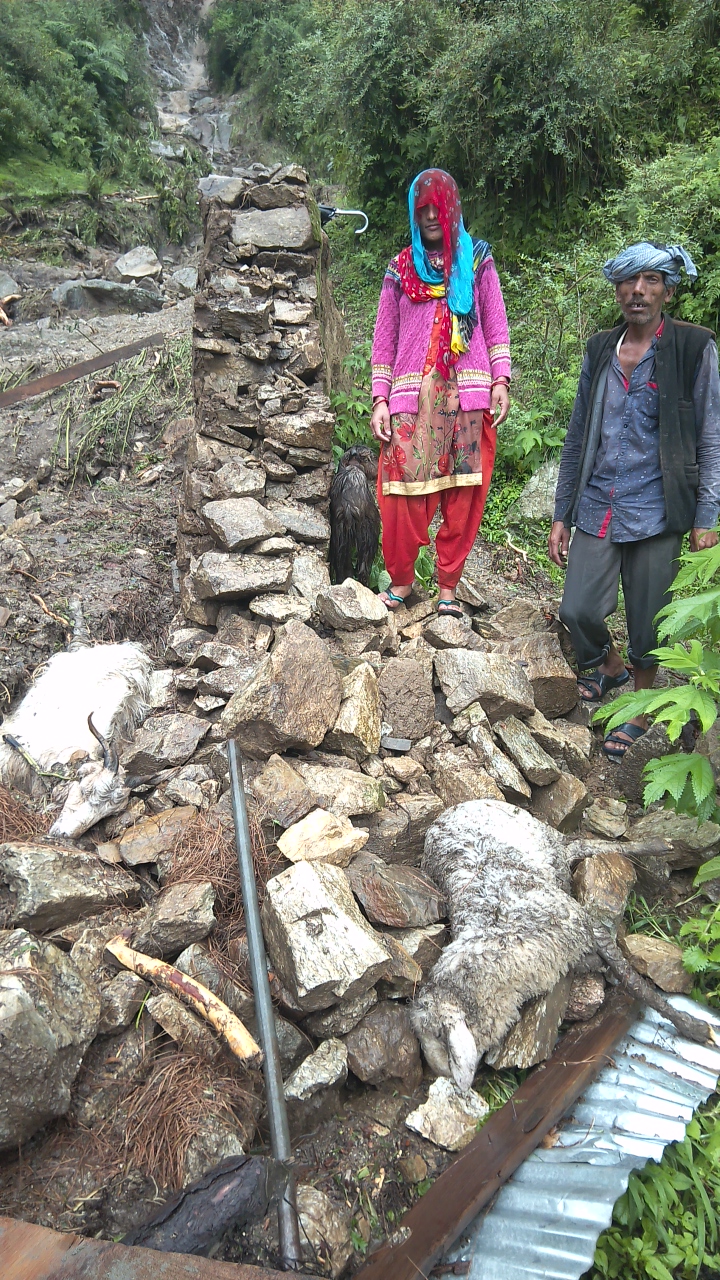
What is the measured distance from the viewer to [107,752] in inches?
115

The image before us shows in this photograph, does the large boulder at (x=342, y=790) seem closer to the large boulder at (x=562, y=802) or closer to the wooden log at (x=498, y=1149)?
the large boulder at (x=562, y=802)

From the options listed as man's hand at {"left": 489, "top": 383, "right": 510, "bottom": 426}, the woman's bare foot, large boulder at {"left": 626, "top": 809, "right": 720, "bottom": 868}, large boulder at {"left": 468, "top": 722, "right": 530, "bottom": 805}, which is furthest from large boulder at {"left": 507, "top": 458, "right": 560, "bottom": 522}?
large boulder at {"left": 626, "top": 809, "right": 720, "bottom": 868}

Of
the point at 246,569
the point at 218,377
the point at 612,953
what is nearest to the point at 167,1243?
the point at 612,953

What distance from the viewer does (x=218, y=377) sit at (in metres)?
4.46

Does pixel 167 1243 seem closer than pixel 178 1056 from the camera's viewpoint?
Yes

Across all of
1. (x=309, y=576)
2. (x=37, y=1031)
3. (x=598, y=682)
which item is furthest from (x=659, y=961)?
(x=309, y=576)

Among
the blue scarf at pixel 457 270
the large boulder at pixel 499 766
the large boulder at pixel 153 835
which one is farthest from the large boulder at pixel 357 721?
the blue scarf at pixel 457 270

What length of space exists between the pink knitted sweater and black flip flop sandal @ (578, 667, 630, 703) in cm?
145

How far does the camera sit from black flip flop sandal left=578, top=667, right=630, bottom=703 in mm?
3900

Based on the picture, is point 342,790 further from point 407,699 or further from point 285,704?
point 407,699

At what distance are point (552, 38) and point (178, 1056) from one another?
31.5 feet

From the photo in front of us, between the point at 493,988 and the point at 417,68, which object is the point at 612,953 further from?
the point at 417,68

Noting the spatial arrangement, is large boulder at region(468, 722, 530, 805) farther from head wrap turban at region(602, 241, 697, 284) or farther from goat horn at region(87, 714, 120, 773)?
head wrap turban at region(602, 241, 697, 284)

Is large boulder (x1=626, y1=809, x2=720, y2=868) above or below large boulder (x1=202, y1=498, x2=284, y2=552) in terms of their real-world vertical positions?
below
